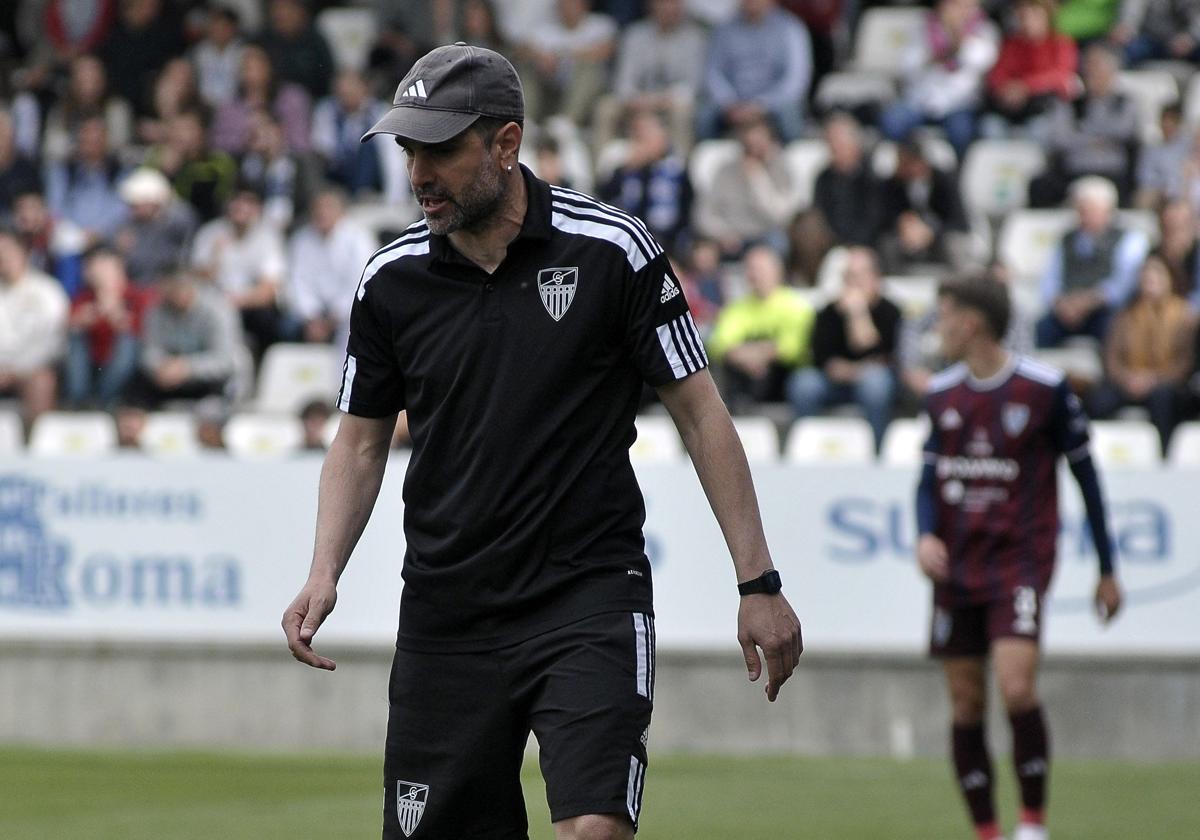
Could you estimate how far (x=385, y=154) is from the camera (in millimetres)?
15945

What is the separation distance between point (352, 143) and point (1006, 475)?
9.26 meters

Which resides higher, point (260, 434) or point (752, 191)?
point (752, 191)

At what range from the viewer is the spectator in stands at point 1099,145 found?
47.7 ft

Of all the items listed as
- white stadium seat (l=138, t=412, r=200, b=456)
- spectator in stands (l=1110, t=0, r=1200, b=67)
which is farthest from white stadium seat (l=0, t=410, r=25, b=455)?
spectator in stands (l=1110, t=0, r=1200, b=67)

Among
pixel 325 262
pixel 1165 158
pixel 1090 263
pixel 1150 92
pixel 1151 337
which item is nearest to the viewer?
pixel 1151 337

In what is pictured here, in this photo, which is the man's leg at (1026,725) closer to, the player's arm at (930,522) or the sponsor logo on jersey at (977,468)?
the player's arm at (930,522)

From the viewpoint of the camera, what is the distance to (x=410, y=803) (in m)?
4.36

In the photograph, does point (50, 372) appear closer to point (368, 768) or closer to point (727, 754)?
point (368, 768)

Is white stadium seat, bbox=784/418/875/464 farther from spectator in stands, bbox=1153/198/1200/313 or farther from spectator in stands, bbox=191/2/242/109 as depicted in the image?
spectator in stands, bbox=191/2/242/109

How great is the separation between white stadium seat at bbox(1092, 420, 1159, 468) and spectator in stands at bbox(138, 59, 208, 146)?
8224 mm

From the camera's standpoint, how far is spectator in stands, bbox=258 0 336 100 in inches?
667

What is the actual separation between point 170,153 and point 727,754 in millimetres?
7785

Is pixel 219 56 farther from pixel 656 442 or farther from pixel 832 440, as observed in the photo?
pixel 832 440

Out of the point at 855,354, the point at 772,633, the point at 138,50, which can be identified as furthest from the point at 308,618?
the point at 138,50
